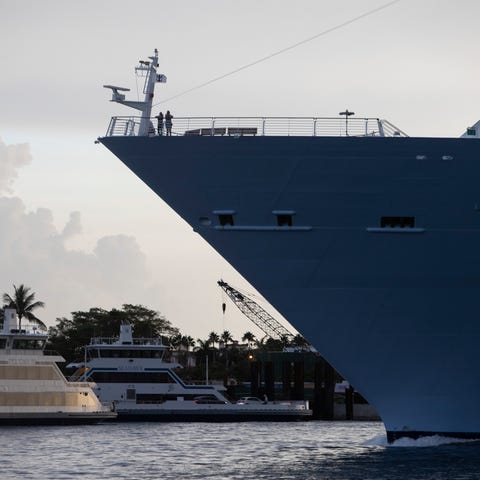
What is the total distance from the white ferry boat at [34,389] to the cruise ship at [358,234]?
41.8 meters

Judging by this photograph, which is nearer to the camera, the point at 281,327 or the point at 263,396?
the point at 263,396

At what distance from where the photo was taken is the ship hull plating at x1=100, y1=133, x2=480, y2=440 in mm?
33812

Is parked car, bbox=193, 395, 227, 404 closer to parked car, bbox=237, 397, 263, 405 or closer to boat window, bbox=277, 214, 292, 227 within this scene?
parked car, bbox=237, 397, 263, 405

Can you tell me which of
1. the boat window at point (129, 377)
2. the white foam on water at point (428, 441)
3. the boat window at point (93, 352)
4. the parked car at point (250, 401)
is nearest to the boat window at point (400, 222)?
the white foam on water at point (428, 441)

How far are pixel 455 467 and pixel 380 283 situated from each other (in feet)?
20.3

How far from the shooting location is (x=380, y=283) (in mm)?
35219

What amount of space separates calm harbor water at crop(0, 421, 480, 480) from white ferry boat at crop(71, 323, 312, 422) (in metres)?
24.9

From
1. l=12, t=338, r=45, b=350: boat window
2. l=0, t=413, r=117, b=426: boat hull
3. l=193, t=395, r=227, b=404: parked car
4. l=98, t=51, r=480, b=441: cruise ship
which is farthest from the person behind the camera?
l=193, t=395, r=227, b=404: parked car

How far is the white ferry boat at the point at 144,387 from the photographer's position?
297 ft

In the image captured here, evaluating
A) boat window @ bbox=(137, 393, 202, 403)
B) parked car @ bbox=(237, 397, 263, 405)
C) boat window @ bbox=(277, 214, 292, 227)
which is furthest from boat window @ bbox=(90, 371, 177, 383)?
boat window @ bbox=(277, 214, 292, 227)

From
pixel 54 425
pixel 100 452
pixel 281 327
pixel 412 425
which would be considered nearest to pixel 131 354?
pixel 54 425

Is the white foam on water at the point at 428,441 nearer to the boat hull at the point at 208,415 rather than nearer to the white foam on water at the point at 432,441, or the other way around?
the white foam on water at the point at 432,441

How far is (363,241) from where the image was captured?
3462 cm

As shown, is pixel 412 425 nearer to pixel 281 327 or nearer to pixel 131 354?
pixel 131 354
